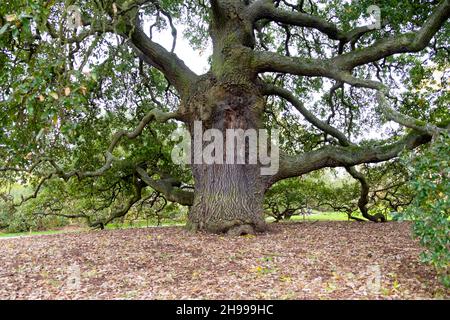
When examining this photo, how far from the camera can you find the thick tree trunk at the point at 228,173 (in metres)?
7.41

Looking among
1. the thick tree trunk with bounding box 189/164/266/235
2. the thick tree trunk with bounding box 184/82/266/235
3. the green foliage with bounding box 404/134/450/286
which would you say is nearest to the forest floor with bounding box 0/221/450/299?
the green foliage with bounding box 404/134/450/286

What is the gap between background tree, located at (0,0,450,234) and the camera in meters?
5.41

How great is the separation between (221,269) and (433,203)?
2.40 metres

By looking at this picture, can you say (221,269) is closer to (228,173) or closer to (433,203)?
(433,203)

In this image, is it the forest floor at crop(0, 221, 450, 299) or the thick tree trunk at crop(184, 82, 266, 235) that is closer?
the forest floor at crop(0, 221, 450, 299)

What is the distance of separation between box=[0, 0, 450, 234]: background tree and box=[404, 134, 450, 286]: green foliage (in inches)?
74.8

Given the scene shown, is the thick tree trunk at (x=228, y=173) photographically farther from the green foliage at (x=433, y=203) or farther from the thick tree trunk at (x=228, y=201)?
the green foliage at (x=433, y=203)

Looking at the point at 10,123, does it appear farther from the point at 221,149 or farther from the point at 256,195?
the point at 256,195

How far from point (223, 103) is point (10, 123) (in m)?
3.80

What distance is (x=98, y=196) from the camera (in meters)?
10.6

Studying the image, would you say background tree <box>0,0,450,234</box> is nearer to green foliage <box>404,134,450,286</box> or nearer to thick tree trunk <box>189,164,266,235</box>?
thick tree trunk <box>189,164,266,235</box>

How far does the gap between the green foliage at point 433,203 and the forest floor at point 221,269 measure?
45 centimetres

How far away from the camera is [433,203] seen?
11.7 feet
